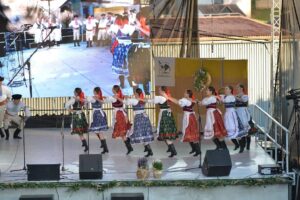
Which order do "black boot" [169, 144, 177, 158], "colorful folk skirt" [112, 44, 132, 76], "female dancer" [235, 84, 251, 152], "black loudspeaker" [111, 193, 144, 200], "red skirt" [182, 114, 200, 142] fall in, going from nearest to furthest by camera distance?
"black loudspeaker" [111, 193, 144, 200]
"red skirt" [182, 114, 200, 142]
"black boot" [169, 144, 177, 158]
"female dancer" [235, 84, 251, 152]
"colorful folk skirt" [112, 44, 132, 76]

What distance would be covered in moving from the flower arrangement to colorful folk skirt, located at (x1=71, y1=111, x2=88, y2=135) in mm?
2558

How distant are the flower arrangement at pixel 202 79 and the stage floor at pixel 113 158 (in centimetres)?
108

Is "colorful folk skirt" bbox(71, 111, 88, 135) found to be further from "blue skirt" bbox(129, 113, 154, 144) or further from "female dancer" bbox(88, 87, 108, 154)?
"blue skirt" bbox(129, 113, 154, 144)

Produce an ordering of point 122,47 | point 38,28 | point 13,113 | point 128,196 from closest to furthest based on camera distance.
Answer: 1. point 128,196
2. point 13,113
3. point 38,28
4. point 122,47

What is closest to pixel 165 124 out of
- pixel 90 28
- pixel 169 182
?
pixel 169 182

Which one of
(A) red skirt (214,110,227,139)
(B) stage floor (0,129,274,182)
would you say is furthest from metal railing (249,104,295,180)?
(A) red skirt (214,110,227,139)

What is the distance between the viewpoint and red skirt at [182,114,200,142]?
11.6 m

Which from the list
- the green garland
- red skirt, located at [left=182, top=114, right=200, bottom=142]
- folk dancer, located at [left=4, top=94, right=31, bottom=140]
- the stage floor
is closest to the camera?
the green garland

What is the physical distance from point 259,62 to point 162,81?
3.76 m

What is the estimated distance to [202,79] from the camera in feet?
44.1

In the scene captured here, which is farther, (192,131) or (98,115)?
(98,115)

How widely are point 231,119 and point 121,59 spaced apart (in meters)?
3.83

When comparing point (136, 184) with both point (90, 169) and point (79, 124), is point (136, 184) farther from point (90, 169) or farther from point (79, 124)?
point (79, 124)

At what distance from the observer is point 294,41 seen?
12.2m
